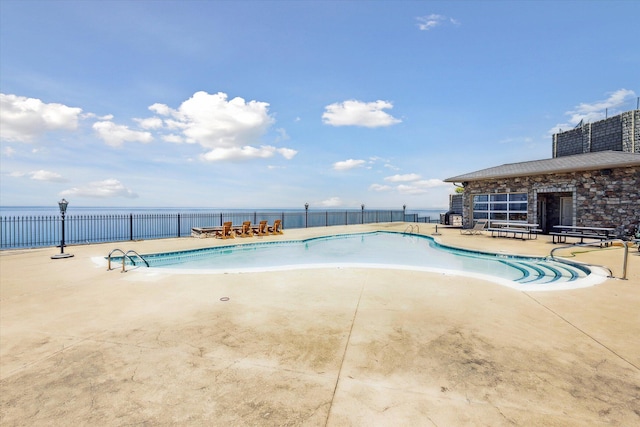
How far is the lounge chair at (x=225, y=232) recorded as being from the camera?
46.3 ft

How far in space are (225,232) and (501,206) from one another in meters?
17.2

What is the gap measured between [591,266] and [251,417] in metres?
9.32

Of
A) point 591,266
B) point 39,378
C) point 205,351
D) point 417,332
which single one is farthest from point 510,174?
point 39,378

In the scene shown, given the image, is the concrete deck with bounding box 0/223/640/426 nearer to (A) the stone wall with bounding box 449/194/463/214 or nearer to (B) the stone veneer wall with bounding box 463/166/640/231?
(B) the stone veneer wall with bounding box 463/166/640/231

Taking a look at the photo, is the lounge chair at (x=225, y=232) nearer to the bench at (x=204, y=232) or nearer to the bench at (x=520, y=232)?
the bench at (x=204, y=232)

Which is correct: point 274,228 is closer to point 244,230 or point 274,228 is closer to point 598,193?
point 244,230

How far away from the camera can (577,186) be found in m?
14.0

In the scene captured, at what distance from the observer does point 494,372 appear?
2.70 meters

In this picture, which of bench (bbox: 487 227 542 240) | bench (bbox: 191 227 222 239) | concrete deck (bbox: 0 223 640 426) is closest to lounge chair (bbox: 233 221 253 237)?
bench (bbox: 191 227 222 239)

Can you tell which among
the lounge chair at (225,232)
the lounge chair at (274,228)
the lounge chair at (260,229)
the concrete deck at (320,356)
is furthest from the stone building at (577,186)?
the lounge chair at (225,232)

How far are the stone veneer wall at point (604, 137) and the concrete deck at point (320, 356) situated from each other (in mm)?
22100

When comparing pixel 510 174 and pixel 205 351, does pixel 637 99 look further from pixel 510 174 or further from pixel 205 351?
pixel 205 351

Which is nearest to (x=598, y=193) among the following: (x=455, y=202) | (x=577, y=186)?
(x=577, y=186)

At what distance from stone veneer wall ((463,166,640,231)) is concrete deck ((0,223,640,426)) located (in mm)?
10311
